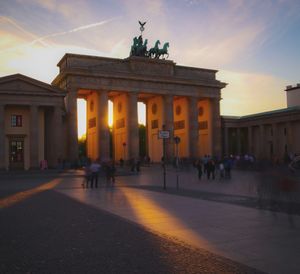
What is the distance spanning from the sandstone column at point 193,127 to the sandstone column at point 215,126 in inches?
144

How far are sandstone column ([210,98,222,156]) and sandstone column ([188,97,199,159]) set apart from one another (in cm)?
365

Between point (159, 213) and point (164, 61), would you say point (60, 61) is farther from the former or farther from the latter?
point (159, 213)

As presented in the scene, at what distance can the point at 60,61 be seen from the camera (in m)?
65.8

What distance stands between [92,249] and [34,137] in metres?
43.3

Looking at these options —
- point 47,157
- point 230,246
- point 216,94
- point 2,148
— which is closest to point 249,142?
point 216,94

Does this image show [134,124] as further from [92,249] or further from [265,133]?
[92,249]

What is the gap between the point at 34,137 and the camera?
50.8 metres

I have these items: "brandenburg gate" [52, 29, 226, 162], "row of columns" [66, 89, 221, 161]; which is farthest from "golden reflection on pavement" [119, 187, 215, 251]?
"brandenburg gate" [52, 29, 226, 162]

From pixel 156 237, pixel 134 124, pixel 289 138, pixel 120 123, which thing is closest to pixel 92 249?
pixel 156 237

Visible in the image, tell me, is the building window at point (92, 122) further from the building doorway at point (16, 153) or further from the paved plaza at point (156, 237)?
the paved plaza at point (156, 237)

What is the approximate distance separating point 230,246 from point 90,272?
325 centimetres

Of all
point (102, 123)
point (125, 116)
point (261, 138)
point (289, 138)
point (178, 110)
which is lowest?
point (289, 138)

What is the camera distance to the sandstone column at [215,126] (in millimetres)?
74125

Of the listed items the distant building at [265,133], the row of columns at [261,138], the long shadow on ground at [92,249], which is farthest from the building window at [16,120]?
the long shadow on ground at [92,249]
